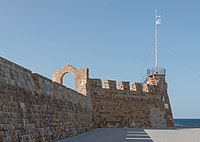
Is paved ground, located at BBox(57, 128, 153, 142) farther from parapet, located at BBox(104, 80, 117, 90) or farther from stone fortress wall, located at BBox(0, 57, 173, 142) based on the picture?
parapet, located at BBox(104, 80, 117, 90)

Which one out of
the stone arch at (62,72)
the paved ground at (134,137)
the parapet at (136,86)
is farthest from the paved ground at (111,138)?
the parapet at (136,86)

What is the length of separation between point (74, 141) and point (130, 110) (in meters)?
14.6

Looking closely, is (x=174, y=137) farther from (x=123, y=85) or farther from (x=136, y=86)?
(x=136, y=86)

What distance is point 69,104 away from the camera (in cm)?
1505

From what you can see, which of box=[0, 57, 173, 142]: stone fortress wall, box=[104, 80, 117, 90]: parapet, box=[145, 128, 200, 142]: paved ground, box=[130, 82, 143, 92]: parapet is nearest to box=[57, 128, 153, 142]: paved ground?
box=[145, 128, 200, 142]: paved ground

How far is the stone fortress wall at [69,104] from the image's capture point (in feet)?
27.7

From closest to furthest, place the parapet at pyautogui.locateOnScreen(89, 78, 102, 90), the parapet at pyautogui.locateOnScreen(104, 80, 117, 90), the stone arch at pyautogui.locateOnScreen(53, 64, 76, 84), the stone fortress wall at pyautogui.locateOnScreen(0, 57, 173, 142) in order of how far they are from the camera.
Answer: the stone fortress wall at pyautogui.locateOnScreen(0, 57, 173, 142)
the parapet at pyautogui.locateOnScreen(89, 78, 102, 90)
the stone arch at pyautogui.locateOnScreen(53, 64, 76, 84)
the parapet at pyautogui.locateOnScreen(104, 80, 117, 90)

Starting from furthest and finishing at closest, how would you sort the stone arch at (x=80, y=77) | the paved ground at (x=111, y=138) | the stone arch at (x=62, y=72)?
the stone arch at (x=62, y=72) → the stone arch at (x=80, y=77) → the paved ground at (x=111, y=138)

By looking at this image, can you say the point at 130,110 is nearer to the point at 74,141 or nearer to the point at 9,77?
the point at 74,141

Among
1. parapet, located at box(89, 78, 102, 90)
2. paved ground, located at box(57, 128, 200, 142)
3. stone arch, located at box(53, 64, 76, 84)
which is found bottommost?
paved ground, located at box(57, 128, 200, 142)

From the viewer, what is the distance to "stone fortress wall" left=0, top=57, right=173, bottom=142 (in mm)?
8445

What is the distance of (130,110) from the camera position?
25.4 meters

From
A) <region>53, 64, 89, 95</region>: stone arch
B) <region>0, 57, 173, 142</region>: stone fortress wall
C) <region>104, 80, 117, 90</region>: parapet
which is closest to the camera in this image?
<region>0, 57, 173, 142</region>: stone fortress wall

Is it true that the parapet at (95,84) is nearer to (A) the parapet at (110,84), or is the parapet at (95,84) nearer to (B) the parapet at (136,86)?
(A) the parapet at (110,84)
